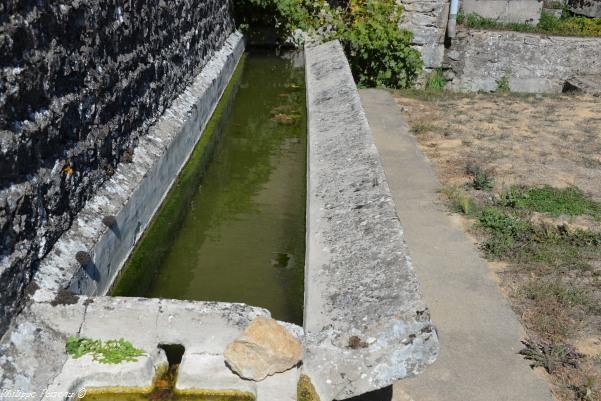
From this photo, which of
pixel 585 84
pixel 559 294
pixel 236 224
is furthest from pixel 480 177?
pixel 585 84

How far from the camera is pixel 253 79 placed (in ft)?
26.6

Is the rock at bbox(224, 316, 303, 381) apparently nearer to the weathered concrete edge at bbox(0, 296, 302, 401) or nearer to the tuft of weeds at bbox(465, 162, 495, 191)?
the weathered concrete edge at bbox(0, 296, 302, 401)

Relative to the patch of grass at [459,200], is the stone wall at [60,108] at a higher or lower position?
higher

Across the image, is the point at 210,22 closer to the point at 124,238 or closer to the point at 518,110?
the point at 518,110

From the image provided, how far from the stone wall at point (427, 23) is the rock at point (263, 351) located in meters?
7.16

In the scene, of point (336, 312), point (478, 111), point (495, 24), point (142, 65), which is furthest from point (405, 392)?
point (495, 24)

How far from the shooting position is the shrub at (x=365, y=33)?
8.19 metres

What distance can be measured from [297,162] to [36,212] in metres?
3.01

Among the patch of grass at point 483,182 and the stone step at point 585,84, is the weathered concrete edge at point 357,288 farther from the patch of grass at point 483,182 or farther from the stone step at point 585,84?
the stone step at point 585,84

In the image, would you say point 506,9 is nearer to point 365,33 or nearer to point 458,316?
point 365,33

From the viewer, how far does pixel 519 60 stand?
9023 mm

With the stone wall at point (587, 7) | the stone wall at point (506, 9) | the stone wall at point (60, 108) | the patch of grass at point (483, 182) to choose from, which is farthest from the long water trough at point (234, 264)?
the stone wall at point (587, 7)

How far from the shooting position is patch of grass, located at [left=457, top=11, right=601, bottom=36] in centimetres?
930

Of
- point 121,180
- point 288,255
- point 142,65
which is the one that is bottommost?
point 288,255
